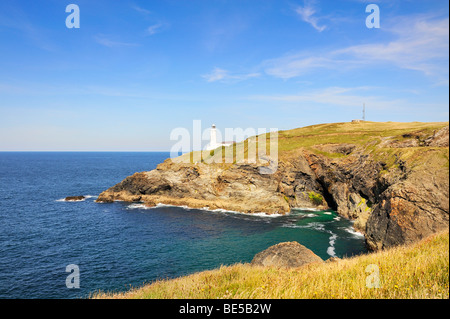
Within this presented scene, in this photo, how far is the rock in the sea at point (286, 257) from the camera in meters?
21.4

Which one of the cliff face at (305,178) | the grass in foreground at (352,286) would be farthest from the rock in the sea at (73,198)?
the grass in foreground at (352,286)

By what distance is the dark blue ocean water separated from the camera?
29078 millimetres

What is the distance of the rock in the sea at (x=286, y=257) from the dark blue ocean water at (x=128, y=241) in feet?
31.7

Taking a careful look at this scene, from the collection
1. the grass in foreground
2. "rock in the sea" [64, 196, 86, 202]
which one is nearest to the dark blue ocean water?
"rock in the sea" [64, 196, 86, 202]

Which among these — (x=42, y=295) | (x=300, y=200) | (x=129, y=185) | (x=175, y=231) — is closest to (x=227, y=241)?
(x=175, y=231)

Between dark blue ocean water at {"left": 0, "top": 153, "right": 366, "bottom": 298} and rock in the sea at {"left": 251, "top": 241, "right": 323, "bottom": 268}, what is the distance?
9676 millimetres

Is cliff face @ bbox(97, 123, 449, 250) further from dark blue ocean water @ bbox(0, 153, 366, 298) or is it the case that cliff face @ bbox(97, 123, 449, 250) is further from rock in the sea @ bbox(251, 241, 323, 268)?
rock in the sea @ bbox(251, 241, 323, 268)

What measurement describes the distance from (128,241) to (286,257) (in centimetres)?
2836

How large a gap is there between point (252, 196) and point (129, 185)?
36757 mm

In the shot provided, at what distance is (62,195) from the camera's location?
7806 centimetres

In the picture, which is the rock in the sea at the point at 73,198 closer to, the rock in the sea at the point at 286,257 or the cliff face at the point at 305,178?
the cliff face at the point at 305,178

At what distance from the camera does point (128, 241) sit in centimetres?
4088

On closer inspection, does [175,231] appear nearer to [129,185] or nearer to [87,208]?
[87,208]
